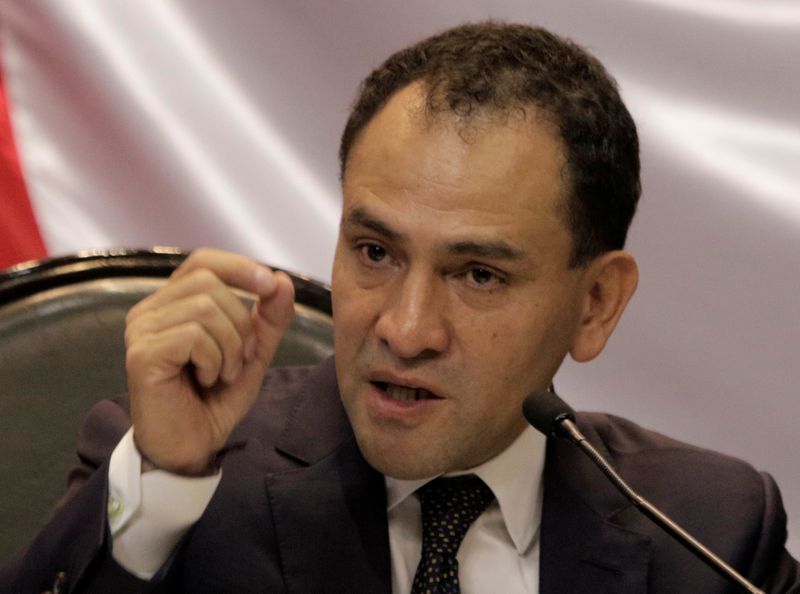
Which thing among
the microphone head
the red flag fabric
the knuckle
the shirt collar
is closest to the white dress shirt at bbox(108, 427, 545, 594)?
the shirt collar

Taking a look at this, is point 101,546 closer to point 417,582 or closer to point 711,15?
point 417,582

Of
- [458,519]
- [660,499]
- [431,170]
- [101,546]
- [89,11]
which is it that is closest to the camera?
[101,546]

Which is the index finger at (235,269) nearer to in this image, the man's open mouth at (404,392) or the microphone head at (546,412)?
the man's open mouth at (404,392)

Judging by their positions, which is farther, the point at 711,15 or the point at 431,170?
the point at 711,15

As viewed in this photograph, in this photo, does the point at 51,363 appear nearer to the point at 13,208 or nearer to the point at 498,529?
the point at 498,529

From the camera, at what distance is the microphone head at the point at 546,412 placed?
1.52m

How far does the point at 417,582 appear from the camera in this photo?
180 centimetres

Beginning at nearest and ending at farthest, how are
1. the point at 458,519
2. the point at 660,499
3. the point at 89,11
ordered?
1. the point at 458,519
2. the point at 660,499
3. the point at 89,11

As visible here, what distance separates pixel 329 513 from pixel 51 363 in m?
0.51

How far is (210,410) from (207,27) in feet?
4.53

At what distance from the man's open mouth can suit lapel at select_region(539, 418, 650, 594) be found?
332 millimetres

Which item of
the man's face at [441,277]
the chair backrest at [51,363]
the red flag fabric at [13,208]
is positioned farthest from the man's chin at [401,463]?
the red flag fabric at [13,208]

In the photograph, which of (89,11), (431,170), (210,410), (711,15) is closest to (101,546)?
(210,410)

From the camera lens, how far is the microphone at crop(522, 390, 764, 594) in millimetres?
1424
